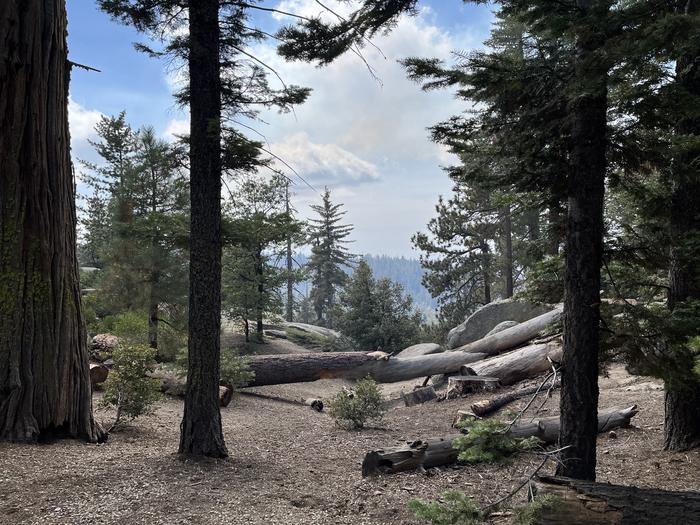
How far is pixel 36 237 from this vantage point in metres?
6.68

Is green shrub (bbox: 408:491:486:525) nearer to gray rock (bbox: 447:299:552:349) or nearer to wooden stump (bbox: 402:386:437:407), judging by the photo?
wooden stump (bbox: 402:386:437:407)

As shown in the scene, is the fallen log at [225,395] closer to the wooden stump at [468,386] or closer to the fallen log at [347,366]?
the fallen log at [347,366]

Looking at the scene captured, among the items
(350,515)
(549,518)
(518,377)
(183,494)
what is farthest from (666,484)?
(518,377)

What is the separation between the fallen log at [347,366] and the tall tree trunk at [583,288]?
1037cm

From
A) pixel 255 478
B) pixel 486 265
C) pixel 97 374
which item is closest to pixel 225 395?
pixel 97 374

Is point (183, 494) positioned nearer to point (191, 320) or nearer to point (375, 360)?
point (191, 320)

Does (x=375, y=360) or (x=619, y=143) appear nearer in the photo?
(x=619, y=143)

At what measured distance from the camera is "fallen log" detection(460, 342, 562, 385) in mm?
12109

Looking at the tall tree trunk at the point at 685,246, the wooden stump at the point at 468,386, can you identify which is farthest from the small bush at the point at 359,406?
the tall tree trunk at the point at 685,246

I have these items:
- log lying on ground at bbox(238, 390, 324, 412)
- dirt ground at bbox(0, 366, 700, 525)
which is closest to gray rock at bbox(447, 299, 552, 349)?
log lying on ground at bbox(238, 390, 324, 412)

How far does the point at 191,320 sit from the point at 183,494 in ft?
7.00

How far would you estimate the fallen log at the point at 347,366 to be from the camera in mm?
14836

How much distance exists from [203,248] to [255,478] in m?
2.79

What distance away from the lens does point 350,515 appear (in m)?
4.99
